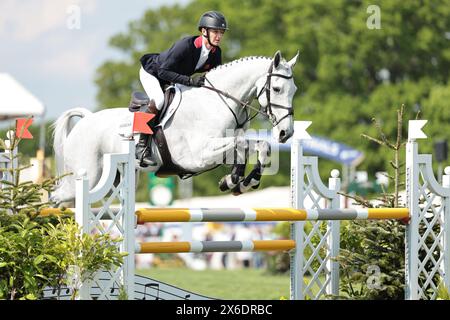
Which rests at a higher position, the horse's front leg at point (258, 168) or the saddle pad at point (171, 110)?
the saddle pad at point (171, 110)

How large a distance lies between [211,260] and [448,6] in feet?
44.8

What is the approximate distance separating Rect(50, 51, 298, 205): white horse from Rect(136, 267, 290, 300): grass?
2.18m

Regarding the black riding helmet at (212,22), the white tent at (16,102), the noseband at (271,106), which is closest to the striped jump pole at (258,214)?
the noseband at (271,106)

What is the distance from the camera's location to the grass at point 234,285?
980 centimetres

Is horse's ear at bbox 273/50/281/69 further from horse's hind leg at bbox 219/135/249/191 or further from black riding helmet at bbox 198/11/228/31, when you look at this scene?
horse's hind leg at bbox 219/135/249/191

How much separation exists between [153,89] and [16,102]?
33.5 feet

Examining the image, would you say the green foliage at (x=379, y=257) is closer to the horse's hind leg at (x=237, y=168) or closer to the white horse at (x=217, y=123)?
the white horse at (x=217, y=123)

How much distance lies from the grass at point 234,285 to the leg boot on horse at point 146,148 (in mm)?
2247

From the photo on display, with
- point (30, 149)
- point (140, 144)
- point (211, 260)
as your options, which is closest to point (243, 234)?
point (211, 260)

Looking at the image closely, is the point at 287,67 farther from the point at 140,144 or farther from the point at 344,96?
the point at 344,96

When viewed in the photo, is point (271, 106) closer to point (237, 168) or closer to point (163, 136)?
point (237, 168)

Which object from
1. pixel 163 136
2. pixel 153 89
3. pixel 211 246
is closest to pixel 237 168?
pixel 163 136
